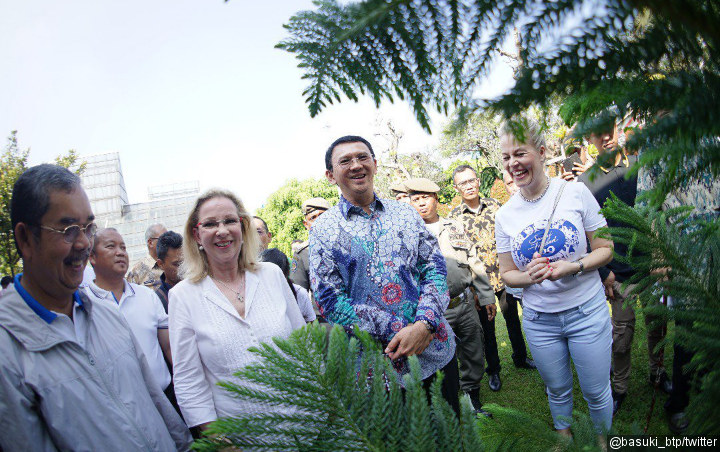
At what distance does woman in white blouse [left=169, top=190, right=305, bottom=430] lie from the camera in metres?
2.36

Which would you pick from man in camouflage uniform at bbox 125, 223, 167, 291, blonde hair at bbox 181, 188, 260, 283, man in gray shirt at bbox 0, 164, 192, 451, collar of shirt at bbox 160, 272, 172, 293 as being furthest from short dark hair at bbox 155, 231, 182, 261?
man in gray shirt at bbox 0, 164, 192, 451

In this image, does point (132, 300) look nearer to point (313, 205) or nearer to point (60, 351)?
point (60, 351)

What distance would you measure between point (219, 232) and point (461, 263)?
296 centimetres

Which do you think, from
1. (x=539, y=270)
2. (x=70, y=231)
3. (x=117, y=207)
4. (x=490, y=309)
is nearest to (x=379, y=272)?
(x=539, y=270)

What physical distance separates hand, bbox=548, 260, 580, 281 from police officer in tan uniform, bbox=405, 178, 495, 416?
72.5 inches

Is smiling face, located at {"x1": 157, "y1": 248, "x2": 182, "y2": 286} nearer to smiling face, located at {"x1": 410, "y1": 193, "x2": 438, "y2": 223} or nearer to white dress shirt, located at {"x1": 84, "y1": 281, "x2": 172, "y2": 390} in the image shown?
white dress shirt, located at {"x1": 84, "y1": 281, "x2": 172, "y2": 390}

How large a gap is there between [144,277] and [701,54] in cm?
661

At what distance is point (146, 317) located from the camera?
3.23 meters

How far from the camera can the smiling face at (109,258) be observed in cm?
349

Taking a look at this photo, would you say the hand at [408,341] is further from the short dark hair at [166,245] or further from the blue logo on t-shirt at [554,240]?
the short dark hair at [166,245]

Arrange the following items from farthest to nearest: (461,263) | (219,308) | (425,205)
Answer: (425,205) → (461,263) → (219,308)

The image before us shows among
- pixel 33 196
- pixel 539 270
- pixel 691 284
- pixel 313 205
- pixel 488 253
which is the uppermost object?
pixel 33 196

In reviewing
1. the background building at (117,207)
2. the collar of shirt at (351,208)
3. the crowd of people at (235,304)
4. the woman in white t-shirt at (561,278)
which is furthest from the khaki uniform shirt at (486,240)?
the background building at (117,207)

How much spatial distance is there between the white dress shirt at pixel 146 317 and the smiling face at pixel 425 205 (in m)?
3.00
